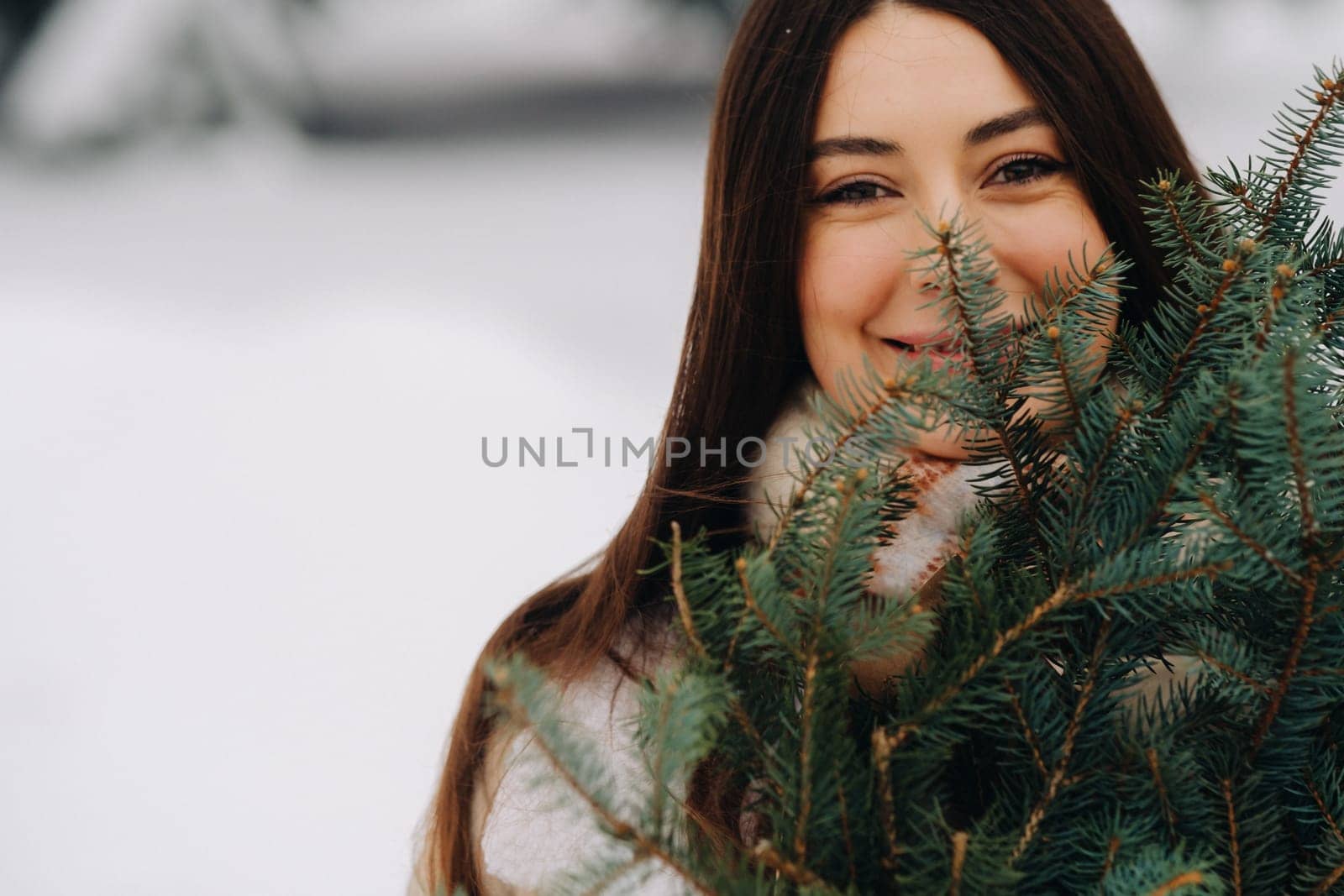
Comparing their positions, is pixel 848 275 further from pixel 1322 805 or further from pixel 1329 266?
pixel 1322 805

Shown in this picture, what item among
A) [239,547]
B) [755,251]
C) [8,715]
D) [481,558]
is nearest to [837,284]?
[755,251]

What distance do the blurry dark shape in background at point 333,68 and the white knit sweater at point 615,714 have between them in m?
0.65

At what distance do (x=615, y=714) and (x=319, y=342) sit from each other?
715 millimetres

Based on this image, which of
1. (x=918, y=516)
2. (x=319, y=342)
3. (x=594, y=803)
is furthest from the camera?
(x=319, y=342)

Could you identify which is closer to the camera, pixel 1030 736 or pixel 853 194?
pixel 1030 736

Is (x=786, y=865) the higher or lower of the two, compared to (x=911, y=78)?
lower

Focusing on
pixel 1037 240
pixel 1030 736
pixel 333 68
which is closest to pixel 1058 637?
pixel 1030 736

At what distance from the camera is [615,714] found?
2.47 feet

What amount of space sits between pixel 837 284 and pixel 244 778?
0.82 m

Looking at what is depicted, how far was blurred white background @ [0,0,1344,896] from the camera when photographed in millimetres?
1154

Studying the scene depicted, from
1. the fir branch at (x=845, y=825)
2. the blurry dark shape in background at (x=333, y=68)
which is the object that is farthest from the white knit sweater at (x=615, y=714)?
the blurry dark shape in background at (x=333, y=68)

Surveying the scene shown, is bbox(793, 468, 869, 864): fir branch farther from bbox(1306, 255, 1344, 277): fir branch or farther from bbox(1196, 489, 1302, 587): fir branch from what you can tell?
bbox(1306, 255, 1344, 277): fir branch

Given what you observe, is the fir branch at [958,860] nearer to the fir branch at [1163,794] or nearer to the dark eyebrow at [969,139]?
the fir branch at [1163,794]

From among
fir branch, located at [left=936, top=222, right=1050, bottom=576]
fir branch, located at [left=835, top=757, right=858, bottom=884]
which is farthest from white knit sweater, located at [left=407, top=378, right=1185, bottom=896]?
fir branch, located at [left=835, top=757, right=858, bottom=884]
